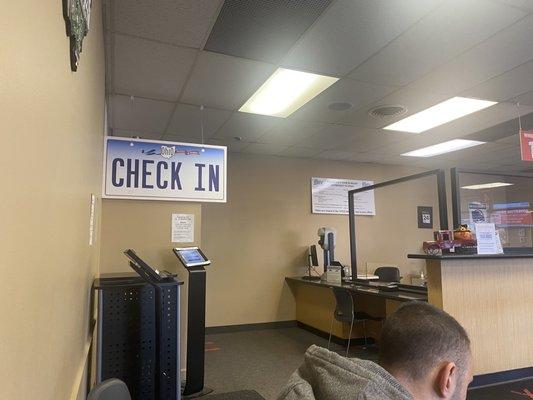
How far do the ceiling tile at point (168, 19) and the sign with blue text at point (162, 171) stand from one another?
2.52 feet

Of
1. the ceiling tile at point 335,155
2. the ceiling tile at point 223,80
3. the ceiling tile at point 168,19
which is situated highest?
the ceiling tile at point 168,19

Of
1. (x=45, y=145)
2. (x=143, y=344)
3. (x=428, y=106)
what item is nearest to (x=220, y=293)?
(x=143, y=344)

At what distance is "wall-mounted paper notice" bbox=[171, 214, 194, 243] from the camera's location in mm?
3154

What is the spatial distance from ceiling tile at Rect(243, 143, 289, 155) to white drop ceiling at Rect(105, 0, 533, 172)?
0.32 metres

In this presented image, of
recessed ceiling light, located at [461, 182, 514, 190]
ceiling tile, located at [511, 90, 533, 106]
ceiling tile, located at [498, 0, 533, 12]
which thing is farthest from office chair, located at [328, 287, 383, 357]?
recessed ceiling light, located at [461, 182, 514, 190]

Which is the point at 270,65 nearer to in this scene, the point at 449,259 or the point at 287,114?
the point at 287,114

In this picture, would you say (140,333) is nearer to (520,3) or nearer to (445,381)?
(445,381)

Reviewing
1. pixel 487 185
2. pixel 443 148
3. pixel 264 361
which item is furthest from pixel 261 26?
pixel 487 185

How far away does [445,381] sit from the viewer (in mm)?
863

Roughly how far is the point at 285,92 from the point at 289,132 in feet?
3.94

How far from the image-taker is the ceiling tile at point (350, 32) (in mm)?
2242

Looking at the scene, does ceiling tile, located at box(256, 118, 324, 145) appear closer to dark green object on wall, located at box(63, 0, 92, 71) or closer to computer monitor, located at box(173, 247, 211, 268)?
computer monitor, located at box(173, 247, 211, 268)

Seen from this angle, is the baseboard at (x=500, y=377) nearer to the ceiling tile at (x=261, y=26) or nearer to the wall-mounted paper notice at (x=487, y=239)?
the wall-mounted paper notice at (x=487, y=239)

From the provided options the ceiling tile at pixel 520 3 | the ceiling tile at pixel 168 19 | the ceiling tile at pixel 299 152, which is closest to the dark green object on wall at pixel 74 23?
the ceiling tile at pixel 168 19
